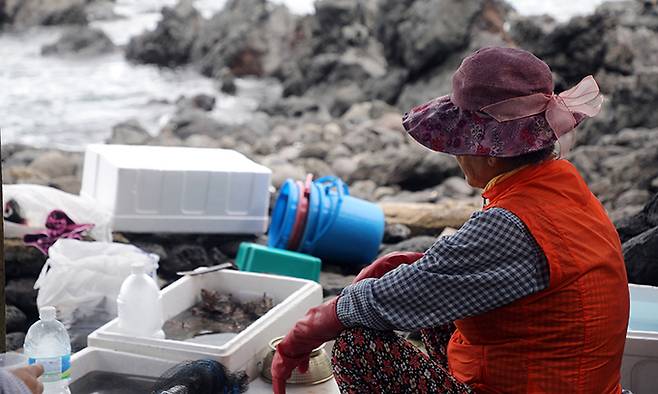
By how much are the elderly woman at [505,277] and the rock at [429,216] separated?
329cm

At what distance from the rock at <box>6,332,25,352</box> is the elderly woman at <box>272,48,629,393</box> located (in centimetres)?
195

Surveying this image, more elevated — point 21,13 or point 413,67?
point 413,67

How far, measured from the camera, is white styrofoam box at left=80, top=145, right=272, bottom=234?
196 inches

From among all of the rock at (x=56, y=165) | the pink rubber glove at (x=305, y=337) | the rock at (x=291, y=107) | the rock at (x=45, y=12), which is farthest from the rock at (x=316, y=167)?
the rock at (x=45, y=12)

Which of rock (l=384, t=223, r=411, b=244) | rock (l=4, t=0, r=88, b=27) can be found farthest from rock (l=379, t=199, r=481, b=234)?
rock (l=4, t=0, r=88, b=27)

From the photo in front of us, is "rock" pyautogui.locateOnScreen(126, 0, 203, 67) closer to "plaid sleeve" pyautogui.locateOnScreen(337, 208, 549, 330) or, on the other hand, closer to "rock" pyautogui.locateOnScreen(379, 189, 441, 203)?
"rock" pyautogui.locateOnScreen(379, 189, 441, 203)

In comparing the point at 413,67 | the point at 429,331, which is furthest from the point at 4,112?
the point at 429,331

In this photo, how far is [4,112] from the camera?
18.8 m

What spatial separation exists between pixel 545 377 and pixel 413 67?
14.3 metres

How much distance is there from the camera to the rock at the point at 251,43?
23906mm

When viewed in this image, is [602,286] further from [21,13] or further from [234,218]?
[21,13]

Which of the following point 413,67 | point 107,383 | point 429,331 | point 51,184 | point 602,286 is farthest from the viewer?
point 413,67

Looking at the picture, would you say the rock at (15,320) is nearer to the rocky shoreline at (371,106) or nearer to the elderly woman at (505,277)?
the rocky shoreline at (371,106)

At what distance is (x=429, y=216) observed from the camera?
590 cm
